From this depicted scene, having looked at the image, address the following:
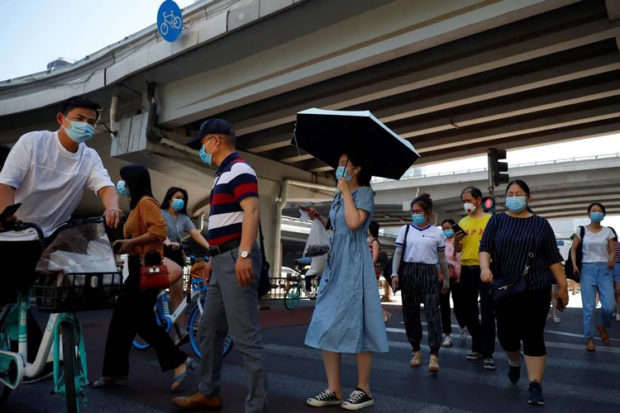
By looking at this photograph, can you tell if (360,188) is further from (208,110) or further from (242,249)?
(208,110)

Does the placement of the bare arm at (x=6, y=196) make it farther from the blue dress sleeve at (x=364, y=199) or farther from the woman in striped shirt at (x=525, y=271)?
the woman in striped shirt at (x=525, y=271)

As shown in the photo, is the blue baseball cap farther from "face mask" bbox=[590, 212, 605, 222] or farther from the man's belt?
"face mask" bbox=[590, 212, 605, 222]

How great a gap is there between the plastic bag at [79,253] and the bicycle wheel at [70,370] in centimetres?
38

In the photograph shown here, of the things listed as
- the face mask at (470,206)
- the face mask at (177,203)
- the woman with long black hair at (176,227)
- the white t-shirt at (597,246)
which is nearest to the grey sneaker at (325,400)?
the woman with long black hair at (176,227)

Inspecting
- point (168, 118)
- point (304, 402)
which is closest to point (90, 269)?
point (304, 402)

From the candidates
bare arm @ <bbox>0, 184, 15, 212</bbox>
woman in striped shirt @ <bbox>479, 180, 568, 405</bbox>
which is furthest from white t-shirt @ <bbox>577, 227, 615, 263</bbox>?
bare arm @ <bbox>0, 184, 15, 212</bbox>

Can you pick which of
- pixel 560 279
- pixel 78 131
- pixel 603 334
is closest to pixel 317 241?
pixel 560 279

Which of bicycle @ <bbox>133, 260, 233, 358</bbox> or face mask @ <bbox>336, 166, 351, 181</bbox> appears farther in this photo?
bicycle @ <bbox>133, 260, 233, 358</bbox>

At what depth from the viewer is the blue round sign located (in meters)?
13.6

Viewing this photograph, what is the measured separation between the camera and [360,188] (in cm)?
408

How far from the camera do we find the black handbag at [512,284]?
411cm

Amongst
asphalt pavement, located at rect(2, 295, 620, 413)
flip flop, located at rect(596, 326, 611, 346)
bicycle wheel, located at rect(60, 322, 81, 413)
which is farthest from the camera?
flip flop, located at rect(596, 326, 611, 346)

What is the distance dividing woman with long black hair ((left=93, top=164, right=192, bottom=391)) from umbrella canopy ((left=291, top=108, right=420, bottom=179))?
150 centimetres

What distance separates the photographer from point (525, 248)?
4.21 m
